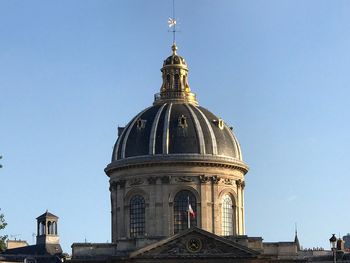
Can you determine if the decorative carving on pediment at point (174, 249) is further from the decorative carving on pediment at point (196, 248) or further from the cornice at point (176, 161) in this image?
the cornice at point (176, 161)

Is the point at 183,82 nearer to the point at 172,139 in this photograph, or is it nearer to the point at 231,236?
the point at 172,139

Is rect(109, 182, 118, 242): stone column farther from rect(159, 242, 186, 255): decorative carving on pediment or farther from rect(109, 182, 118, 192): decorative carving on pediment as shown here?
rect(159, 242, 186, 255): decorative carving on pediment

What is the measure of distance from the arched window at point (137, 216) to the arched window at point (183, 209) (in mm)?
3217

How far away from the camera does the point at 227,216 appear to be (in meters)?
120

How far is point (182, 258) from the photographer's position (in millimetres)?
107000

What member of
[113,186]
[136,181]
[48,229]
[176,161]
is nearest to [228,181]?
[176,161]

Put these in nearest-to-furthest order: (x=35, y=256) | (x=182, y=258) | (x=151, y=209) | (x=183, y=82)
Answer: (x=182, y=258) < (x=151, y=209) < (x=183, y=82) < (x=35, y=256)

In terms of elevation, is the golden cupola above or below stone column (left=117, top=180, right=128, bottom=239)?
above

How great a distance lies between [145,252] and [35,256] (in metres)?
39.1

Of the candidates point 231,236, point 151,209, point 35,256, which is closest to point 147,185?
point 151,209

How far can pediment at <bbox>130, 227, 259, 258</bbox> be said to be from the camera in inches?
4213

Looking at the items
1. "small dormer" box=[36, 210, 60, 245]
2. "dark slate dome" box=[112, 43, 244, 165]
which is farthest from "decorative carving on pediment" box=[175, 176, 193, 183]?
"small dormer" box=[36, 210, 60, 245]

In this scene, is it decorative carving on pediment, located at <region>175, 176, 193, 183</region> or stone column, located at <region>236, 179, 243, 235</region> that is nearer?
decorative carving on pediment, located at <region>175, 176, 193, 183</region>

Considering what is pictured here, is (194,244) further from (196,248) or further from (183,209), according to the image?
(183,209)
